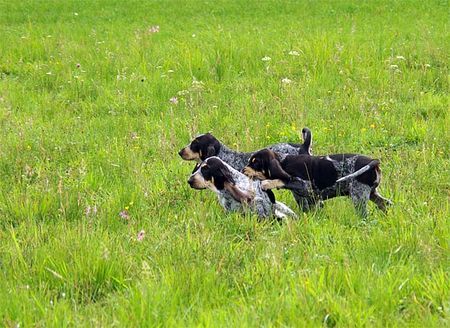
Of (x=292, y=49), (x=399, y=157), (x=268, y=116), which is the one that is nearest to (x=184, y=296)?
(x=399, y=157)

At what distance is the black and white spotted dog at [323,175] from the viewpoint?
581cm

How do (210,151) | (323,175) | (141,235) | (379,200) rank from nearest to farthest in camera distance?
(141,235) < (379,200) < (323,175) < (210,151)

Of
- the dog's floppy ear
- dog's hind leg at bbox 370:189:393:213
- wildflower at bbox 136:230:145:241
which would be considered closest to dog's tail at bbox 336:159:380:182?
dog's hind leg at bbox 370:189:393:213

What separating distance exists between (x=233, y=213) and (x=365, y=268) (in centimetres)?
155

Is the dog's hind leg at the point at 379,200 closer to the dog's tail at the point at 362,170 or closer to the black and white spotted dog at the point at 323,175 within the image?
the black and white spotted dog at the point at 323,175

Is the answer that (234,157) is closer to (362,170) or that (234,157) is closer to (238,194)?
(238,194)

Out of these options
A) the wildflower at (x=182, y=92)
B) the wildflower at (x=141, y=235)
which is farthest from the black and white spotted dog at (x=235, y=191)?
the wildflower at (x=182, y=92)

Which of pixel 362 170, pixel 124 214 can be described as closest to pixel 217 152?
pixel 124 214

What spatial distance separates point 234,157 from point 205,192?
60 cm

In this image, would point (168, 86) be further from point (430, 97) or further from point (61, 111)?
point (430, 97)

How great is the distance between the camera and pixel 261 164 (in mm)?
6219

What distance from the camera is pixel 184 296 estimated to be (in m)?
4.38

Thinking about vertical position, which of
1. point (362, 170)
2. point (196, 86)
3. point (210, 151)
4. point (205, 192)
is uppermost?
point (362, 170)

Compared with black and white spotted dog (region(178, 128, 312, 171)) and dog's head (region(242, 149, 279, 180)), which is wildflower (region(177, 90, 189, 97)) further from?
dog's head (region(242, 149, 279, 180))
